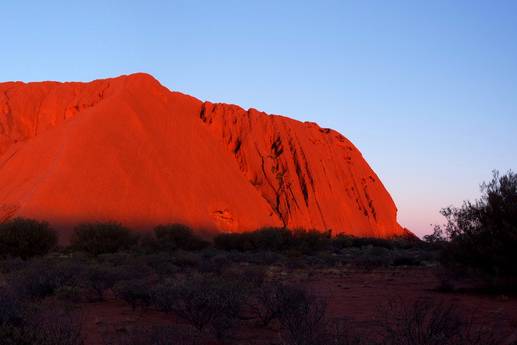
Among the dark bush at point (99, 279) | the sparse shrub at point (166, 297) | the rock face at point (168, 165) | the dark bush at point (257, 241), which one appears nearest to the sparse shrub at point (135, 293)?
the sparse shrub at point (166, 297)

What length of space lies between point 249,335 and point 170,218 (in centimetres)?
3594

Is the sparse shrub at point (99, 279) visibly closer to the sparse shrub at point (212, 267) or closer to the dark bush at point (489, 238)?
the sparse shrub at point (212, 267)

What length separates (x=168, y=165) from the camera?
49.8 meters

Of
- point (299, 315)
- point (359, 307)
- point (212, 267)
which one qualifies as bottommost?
point (359, 307)

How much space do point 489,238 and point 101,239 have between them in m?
21.7

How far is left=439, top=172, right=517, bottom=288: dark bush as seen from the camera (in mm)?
13852

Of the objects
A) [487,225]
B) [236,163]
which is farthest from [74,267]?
[236,163]

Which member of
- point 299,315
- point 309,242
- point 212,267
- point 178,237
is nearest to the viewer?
point 299,315

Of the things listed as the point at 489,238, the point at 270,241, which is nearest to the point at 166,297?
the point at 489,238

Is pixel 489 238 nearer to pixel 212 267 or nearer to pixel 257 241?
pixel 212 267

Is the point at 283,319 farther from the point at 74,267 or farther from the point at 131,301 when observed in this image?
the point at 74,267

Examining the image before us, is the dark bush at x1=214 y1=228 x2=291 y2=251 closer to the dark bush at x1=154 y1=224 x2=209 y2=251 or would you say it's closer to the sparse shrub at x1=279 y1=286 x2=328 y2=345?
the dark bush at x1=154 y1=224 x2=209 y2=251

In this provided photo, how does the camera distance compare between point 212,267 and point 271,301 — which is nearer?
point 271,301

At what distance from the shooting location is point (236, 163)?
197 feet
